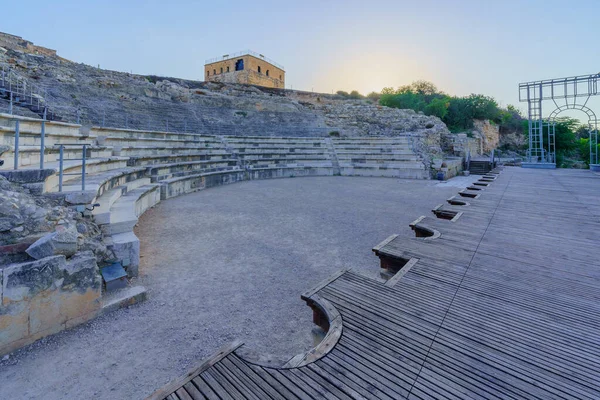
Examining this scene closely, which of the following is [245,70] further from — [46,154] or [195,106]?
[46,154]

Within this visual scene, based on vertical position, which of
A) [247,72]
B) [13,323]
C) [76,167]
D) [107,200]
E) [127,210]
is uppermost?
[247,72]

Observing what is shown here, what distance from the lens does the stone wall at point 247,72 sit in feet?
127

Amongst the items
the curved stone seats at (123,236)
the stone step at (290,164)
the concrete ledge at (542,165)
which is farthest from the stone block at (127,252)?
the concrete ledge at (542,165)

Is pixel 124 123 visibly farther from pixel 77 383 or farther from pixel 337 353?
pixel 337 353

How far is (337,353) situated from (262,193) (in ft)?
27.6

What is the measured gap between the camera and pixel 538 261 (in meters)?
3.26

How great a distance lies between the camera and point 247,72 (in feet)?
126

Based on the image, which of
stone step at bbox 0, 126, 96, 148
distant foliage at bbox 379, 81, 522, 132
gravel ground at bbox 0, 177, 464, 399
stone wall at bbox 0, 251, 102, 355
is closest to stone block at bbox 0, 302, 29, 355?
stone wall at bbox 0, 251, 102, 355

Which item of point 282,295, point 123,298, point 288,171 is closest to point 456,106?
point 288,171

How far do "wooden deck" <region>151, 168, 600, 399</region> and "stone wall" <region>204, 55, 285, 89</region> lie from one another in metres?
38.6

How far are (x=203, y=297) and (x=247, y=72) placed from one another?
40086 mm

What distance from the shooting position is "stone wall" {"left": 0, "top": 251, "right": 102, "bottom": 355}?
227 cm

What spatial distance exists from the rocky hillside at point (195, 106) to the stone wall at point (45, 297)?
392 inches

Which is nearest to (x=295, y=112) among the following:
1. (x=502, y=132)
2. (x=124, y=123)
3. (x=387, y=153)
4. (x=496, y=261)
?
(x=387, y=153)
